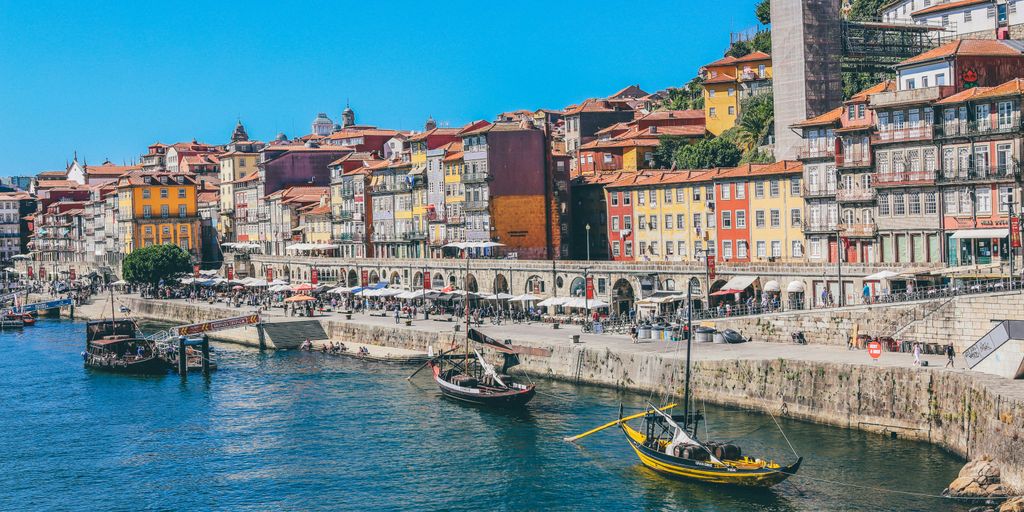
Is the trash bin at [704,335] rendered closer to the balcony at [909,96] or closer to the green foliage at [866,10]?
the balcony at [909,96]

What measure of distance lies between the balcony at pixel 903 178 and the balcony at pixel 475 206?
40559 millimetres

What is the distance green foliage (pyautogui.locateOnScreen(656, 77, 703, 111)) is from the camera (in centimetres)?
13000

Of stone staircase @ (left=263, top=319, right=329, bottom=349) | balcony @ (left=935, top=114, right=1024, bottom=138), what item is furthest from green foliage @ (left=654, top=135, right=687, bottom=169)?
balcony @ (left=935, top=114, right=1024, bottom=138)

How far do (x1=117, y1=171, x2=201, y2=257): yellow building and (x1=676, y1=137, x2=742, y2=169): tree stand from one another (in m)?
75.9

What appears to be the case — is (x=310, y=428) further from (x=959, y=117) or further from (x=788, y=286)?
(x=959, y=117)

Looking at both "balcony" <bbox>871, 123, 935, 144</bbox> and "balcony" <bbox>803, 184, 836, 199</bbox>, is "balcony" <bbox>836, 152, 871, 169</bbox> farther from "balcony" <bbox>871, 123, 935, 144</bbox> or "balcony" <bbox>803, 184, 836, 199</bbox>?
"balcony" <bbox>803, 184, 836, 199</bbox>

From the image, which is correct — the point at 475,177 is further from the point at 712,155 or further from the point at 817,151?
the point at 817,151

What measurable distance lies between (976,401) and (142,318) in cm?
9446

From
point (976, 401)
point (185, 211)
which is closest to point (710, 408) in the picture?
point (976, 401)

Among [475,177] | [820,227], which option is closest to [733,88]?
[475,177]

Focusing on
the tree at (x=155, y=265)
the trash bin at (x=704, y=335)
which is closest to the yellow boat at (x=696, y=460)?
the trash bin at (x=704, y=335)

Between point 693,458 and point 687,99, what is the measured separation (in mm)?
92637

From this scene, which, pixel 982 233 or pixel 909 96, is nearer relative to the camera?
pixel 982 233

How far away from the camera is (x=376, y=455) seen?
51.9m
